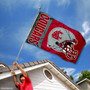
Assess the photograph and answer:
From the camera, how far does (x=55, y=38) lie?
269 inches

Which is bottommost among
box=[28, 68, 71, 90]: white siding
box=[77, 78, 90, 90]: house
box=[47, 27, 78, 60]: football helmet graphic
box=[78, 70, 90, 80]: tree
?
box=[78, 70, 90, 80]: tree

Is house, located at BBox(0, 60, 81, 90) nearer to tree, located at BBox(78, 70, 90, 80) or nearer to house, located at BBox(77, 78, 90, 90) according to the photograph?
house, located at BBox(77, 78, 90, 90)

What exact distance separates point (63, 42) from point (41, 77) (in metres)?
2.54

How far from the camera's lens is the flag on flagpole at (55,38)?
21.2ft

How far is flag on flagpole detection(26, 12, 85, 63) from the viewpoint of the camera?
21.2 feet

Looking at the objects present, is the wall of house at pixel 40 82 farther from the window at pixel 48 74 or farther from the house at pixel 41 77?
the window at pixel 48 74


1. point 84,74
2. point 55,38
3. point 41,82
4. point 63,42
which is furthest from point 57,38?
→ point 84,74

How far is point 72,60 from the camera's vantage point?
23.1 feet

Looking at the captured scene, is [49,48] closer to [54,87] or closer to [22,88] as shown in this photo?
[54,87]

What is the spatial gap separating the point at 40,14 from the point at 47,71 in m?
3.85

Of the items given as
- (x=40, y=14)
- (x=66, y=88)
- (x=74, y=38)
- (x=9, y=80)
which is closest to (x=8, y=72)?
(x=9, y=80)

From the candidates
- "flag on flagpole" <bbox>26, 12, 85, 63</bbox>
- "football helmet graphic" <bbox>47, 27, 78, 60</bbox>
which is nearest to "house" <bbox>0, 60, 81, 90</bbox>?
"flag on flagpole" <bbox>26, 12, 85, 63</bbox>

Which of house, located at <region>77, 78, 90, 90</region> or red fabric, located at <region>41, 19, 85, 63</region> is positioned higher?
red fabric, located at <region>41, 19, 85, 63</region>

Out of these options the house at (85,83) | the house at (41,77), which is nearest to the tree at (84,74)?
the house at (85,83)
